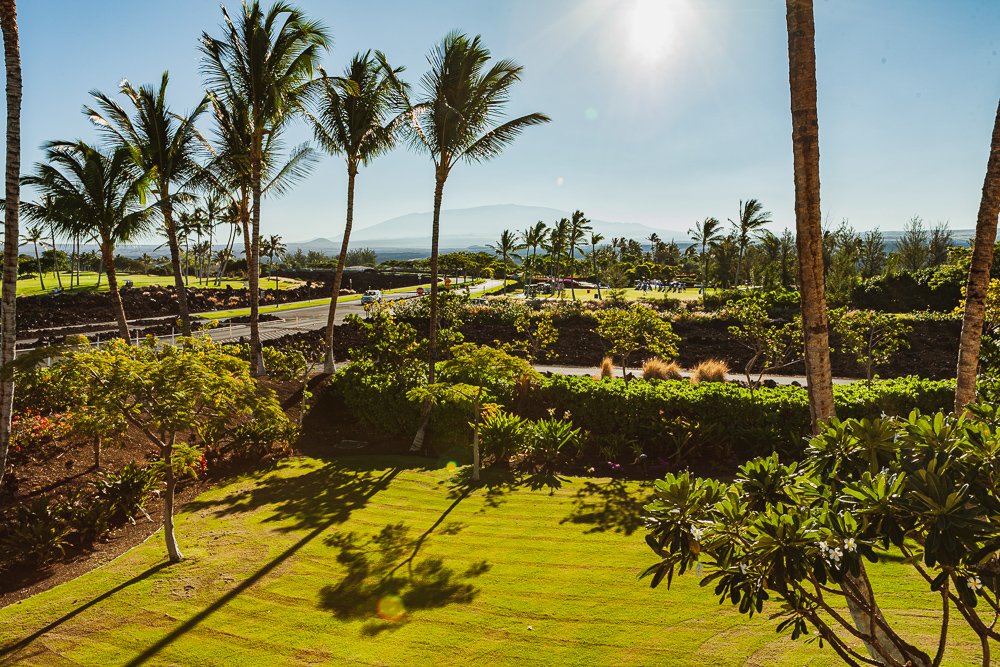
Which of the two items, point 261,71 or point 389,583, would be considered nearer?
point 389,583

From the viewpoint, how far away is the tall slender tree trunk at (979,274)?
20.5ft

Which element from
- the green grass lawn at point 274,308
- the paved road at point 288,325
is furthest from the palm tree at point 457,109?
the green grass lawn at point 274,308

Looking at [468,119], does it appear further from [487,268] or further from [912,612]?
[487,268]

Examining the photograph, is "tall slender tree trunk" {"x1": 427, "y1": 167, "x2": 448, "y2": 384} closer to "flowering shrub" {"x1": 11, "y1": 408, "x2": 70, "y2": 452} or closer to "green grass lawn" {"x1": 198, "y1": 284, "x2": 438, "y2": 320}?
"flowering shrub" {"x1": 11, "y1": 408, "x2": 70, "y2": 452}

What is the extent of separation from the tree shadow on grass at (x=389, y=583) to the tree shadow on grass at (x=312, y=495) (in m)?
1.05

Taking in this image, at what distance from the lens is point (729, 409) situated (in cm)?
1160

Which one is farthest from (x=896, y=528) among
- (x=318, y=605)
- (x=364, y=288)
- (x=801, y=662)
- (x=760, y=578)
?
(x=364, y=288)

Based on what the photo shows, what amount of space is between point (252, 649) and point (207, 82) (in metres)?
16.4

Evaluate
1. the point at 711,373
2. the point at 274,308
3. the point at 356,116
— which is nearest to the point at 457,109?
the point at 356,116

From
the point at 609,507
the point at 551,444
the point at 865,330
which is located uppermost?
the point at 865,330

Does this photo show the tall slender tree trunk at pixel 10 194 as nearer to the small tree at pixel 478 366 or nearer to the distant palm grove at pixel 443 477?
the distant palm grove at pixel 443 477

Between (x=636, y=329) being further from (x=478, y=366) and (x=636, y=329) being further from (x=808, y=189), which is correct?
(x=808, y=189)

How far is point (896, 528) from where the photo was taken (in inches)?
107

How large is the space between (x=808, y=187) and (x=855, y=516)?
3.63 meters
